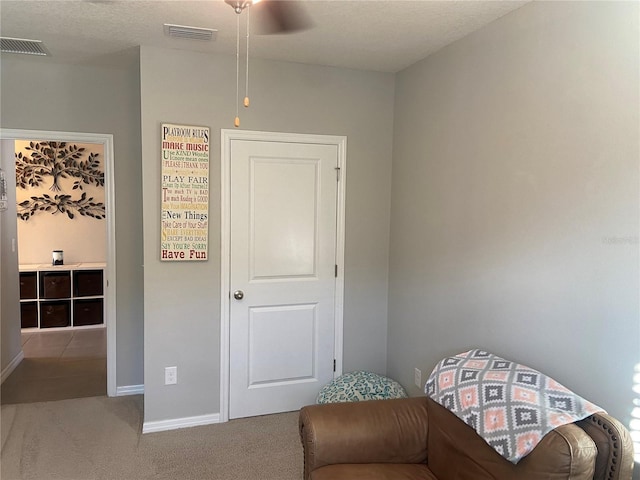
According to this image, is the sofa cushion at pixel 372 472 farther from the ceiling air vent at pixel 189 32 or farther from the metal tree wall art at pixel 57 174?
the metal tree wall art at pixel 57 174

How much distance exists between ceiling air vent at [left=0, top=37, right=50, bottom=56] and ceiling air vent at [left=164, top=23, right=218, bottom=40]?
0.90 m

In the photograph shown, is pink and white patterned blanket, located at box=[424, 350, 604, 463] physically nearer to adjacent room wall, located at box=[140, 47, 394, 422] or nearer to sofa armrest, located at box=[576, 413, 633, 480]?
sofa armrest, located at box=[576, 413, 633, 480]

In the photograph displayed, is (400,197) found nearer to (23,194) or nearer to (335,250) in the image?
(335,250)

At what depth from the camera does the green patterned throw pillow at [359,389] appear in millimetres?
2959

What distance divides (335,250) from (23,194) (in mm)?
4463

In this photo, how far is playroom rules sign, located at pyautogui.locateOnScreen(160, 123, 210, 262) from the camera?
9.46 feet

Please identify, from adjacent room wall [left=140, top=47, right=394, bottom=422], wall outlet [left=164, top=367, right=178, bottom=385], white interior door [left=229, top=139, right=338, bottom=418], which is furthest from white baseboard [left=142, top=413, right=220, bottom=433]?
wall outlet [left=164, top=367, right=178, bottom=385]

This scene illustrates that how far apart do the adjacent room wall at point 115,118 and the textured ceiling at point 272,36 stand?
269 mm

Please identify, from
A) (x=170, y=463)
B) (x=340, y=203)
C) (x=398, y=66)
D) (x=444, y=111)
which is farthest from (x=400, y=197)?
(x=170, y=463)

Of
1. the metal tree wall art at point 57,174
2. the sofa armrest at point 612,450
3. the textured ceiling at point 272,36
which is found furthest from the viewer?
the metal tree wall art at point 57,174

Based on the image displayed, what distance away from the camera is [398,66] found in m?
3.15

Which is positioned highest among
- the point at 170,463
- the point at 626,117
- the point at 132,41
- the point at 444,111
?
the point at 132,41

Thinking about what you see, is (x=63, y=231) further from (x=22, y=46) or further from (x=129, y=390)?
(x=22, y=46)

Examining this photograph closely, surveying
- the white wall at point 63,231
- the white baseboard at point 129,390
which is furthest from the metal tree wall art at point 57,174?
the white baseboard at point 129,390
